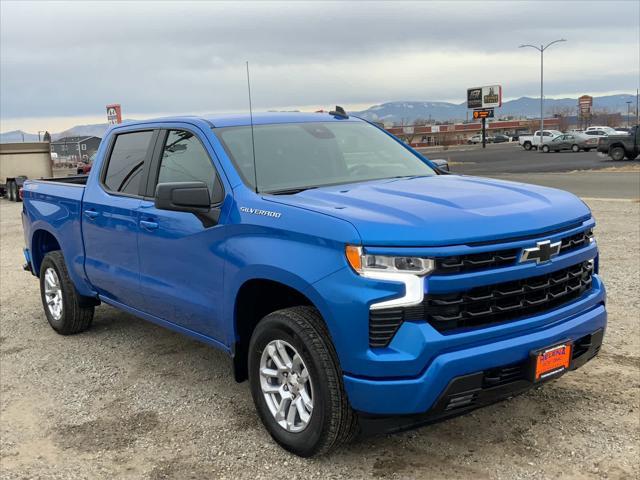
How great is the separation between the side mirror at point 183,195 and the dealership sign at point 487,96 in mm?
76641

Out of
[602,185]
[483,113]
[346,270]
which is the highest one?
[483,113]

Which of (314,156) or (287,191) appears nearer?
(287,191)

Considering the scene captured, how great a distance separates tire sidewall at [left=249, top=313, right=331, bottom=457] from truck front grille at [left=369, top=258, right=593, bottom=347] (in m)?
0.42

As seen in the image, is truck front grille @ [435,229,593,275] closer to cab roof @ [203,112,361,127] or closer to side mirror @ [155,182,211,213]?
side mirror @ [155,182,211,213]

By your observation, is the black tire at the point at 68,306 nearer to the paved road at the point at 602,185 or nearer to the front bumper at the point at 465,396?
the front bumper at the point at 465,396

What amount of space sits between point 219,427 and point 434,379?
5.52 feet

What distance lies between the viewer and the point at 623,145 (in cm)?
3145

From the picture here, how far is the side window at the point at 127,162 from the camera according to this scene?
16.3 ft

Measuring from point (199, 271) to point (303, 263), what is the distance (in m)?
1.04

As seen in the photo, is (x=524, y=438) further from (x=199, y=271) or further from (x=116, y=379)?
(x=116, y=379)

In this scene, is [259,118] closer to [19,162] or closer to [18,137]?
[19,162]

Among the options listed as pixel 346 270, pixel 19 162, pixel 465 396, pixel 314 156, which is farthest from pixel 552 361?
pixel 19 162

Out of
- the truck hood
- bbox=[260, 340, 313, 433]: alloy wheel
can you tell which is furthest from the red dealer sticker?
bbox=[260, 340, 313, 433]: alloy wheel

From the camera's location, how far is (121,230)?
4.93 metres
